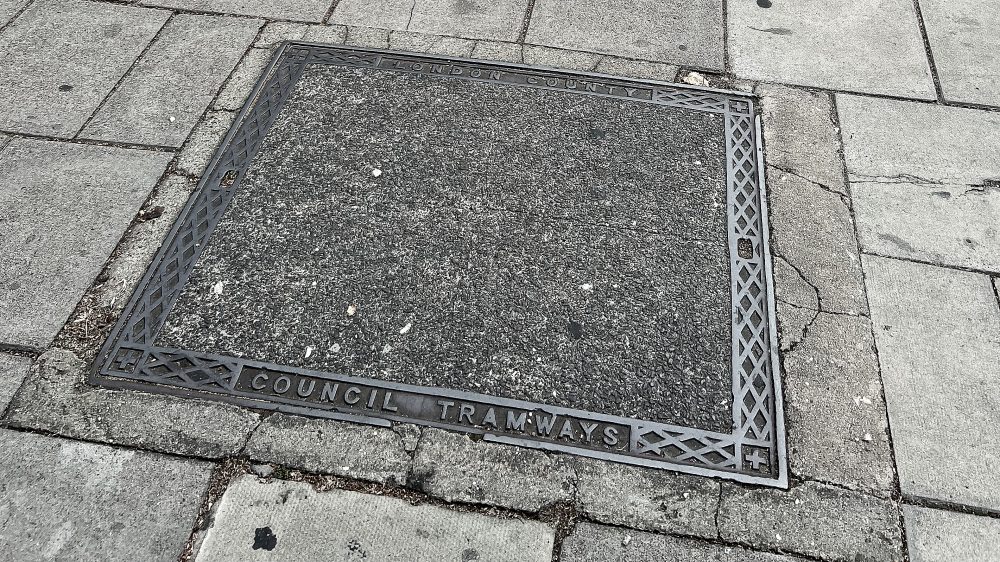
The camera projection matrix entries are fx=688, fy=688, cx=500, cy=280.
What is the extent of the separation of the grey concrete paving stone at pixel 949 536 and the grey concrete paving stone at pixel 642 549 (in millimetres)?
401

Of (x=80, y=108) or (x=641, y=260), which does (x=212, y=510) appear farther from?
(x=80, y=108)

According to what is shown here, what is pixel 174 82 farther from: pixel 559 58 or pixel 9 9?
pixel 559 58

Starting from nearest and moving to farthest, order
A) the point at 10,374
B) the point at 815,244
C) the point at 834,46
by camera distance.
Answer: the point at 10,374 < the point at 815,244 < the point at 834,46

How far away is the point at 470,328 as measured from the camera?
2.57 metres

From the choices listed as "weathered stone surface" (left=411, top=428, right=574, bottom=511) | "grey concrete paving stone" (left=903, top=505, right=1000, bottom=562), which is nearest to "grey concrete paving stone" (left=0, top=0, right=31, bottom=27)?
"weathered stone surface" (left=411, top=428, right=574, bottom=511)

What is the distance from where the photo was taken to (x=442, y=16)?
390 centimetres

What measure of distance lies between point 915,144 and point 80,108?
4015 mm

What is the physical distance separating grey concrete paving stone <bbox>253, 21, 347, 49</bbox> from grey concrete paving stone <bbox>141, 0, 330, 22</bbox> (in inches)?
2.9

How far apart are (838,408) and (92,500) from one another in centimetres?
248

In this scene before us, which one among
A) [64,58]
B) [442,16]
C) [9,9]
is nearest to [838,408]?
[442,16]

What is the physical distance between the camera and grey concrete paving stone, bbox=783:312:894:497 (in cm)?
225

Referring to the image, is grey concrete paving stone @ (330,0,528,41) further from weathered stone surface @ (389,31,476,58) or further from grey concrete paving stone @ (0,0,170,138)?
grey concrete paving stone @ (0,0,170,138)

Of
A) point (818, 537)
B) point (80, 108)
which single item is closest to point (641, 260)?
point (818, 537)

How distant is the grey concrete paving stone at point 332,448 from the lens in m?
2.24
